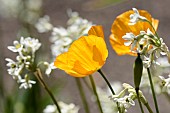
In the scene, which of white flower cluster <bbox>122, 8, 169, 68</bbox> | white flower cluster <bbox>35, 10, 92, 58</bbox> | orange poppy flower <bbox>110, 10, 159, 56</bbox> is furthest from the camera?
white flower cluster <bbox>35, 10, 92, 58</bbox>

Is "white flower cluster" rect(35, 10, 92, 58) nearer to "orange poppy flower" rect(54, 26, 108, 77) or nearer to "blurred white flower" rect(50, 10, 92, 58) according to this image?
"blurred white flower" rect(50, 10, 92, 58)

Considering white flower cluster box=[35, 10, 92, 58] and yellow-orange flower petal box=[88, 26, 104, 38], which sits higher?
white flower cluster box=[35, 10, 92, 58]

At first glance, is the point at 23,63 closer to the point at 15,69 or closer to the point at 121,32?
the point at 15,69

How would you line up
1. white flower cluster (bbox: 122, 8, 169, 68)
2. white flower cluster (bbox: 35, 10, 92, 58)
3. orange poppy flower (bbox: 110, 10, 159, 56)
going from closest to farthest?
1. white flower cluster (bbox: 122, 8, 169, 68)
2. orange poppy flower (bbox: 110, 10, 159, 56)
3. white flower cluster (bbox: 35, 10, 92, 58)

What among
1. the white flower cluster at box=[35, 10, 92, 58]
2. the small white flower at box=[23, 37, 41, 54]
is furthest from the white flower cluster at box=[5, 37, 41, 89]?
the white flower cluster at box=[35, 10, 92, 58]

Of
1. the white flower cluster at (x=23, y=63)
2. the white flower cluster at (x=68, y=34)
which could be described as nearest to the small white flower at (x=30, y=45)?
the white flower cluster at (x=23, y=63)

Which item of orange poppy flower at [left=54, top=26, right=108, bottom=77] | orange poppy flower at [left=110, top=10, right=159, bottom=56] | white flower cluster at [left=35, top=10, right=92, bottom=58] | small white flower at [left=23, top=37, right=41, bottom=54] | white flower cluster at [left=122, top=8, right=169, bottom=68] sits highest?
white flower cluster at [left=35, top=10, right=92, bottom=58]

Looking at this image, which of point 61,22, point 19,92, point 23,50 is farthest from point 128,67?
point 23,50

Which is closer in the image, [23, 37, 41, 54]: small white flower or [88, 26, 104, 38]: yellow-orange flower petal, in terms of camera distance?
[88, 26, 104, 38]: yellow-orange flower petal

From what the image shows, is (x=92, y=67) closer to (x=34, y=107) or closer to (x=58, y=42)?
(x=58, y=42)
